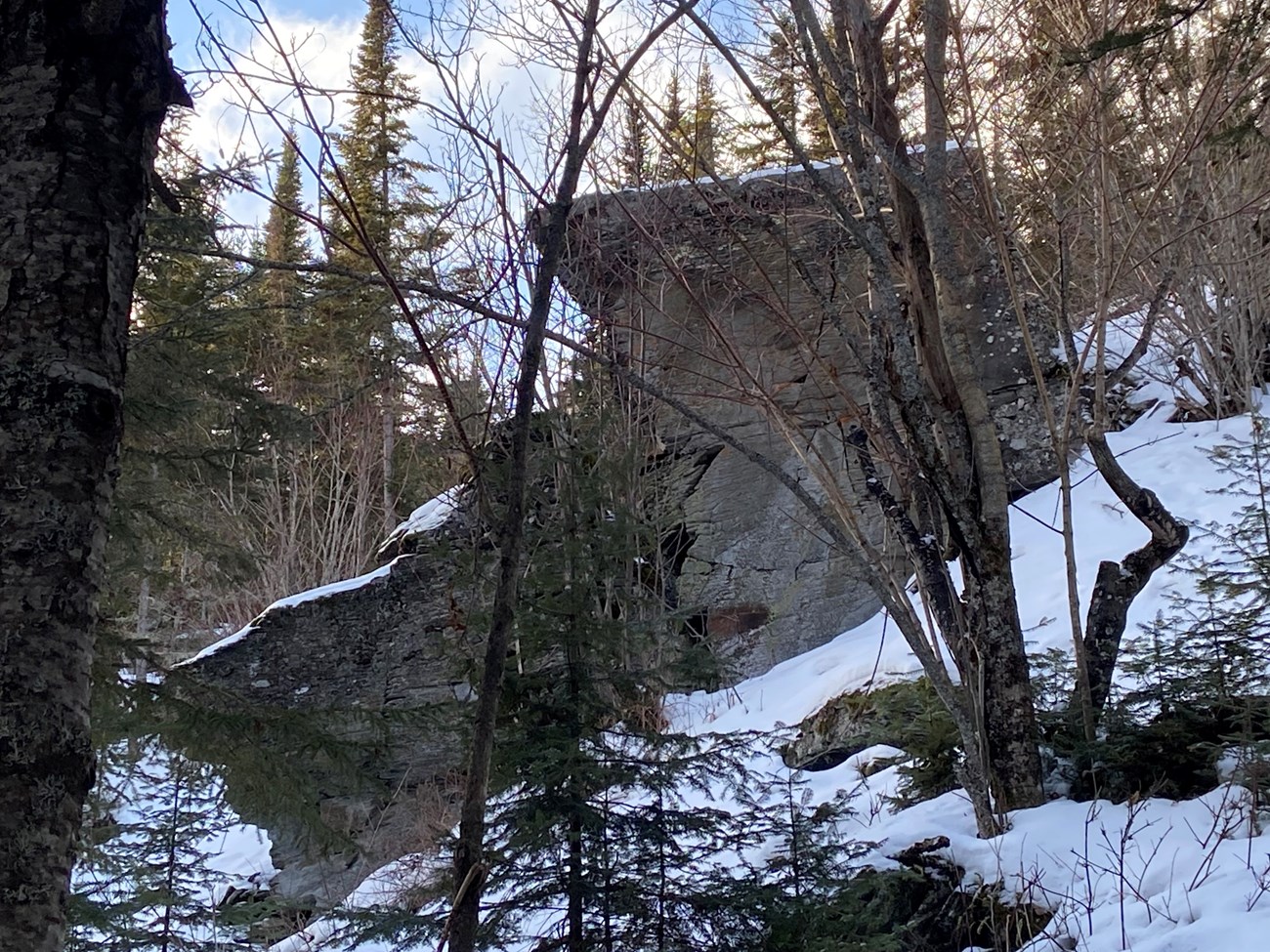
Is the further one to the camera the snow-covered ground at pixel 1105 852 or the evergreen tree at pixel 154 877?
the evergreen tree at pixel 154 877

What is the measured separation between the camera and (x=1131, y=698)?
3793mm

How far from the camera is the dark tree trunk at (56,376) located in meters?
1.37

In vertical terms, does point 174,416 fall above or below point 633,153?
below

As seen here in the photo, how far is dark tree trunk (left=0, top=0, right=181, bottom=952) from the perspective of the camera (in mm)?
1369

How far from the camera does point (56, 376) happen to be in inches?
57.7

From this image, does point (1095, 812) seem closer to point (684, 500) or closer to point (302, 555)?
point (684, 500)

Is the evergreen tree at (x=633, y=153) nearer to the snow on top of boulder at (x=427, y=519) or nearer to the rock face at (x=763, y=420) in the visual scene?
the rock face at (x=763, y=420)

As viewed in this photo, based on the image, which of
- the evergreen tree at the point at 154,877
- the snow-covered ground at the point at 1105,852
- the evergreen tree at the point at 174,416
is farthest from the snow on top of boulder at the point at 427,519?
the evergreen tree at the point at 154,877

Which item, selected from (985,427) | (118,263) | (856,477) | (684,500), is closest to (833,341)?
(856,477)

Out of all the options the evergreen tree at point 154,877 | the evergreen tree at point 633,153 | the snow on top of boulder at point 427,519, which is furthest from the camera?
the snow on top of boulder at point 427,519

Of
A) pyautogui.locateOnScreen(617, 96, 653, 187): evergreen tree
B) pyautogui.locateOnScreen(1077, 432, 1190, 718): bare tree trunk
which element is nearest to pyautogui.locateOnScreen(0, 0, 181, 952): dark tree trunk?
pyautogui.locateOnScreen(1077, 432, 1190, 718): bare tree trunk

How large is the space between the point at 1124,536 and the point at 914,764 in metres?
3.65

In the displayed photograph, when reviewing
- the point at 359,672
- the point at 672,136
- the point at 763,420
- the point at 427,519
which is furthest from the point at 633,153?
the point at 359,672

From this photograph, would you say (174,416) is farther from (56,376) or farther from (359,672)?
(359,672)
